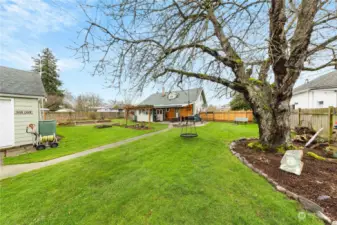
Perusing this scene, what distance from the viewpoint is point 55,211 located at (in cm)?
238

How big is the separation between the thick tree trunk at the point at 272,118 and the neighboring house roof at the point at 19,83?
10144 millimetres

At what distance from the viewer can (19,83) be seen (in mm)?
7539

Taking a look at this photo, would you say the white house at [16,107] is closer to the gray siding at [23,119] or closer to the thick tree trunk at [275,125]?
the gray siding at [23,119]

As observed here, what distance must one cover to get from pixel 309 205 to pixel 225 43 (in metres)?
4.81

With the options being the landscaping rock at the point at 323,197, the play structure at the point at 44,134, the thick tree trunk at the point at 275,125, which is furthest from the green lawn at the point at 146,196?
the play structure at the point at 44,134

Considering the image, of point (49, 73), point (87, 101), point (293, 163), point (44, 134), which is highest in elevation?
point (49, 73)

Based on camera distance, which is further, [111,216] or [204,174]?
[204,174]

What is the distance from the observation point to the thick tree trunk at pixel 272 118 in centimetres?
491

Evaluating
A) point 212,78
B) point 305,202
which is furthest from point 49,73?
point 305,202

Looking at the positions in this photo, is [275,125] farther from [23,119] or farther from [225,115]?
[225,115]

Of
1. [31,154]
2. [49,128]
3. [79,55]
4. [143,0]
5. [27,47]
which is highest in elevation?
[143,0]

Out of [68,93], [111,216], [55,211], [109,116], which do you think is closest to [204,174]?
[111,216]

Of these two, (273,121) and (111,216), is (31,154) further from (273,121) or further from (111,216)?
(273,121)

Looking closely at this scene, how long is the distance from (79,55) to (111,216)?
3.60 meters
